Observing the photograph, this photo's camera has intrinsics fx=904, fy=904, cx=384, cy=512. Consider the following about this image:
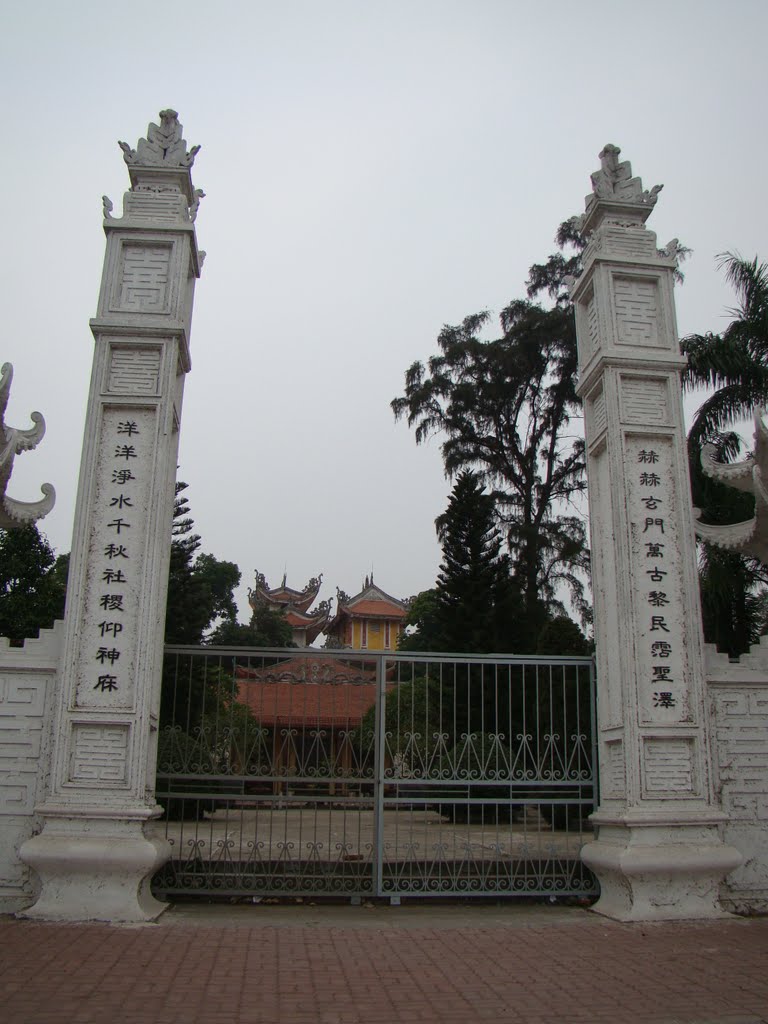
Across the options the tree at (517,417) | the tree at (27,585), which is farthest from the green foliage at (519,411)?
the tree at (27,585)

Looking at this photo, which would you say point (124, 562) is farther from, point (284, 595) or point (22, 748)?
point (284, 595)

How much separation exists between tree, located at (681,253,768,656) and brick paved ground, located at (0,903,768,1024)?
7.30 metres

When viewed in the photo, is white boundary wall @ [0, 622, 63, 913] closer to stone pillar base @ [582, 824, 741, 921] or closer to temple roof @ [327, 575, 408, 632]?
stone pillar base @ [582, 824, 741, 921]

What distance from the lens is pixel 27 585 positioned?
21547 millimetres

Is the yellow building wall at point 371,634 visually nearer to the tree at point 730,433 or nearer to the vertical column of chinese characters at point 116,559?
the tree at point 730,433

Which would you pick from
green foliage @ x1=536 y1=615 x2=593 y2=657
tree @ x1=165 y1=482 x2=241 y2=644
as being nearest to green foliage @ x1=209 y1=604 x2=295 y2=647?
tree @ x1=165 y1=482 x2=241 y2=644

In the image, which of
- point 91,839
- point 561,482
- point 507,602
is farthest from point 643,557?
point 561,482

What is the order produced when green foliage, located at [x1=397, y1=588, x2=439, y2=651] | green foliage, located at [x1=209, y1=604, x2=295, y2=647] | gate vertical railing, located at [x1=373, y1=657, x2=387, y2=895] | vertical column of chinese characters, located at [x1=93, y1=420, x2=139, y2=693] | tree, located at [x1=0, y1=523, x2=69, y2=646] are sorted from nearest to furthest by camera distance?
vertical column of chinese characters, located at [x1=93, y1=420, x2=139, y2=693] → gate vertical railing, located at [x1=373, y1=657, x2=387, y2=895] → tree, located at [x1=0, y1=523, x2=69, y2=646] → green foliage, located at [x1=397, y1=588, x2=439, y2=651] → green foliage, located at [x1=209, y1=604, x2=295, y2=647]

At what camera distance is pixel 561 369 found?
20.5 meters

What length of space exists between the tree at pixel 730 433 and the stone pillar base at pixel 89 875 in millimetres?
9094

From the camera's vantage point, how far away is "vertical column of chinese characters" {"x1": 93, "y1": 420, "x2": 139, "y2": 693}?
6055 millimetres

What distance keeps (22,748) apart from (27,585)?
16.7 metres

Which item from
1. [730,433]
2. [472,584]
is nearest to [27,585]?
[472,584]

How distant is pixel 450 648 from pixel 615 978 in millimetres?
12601
